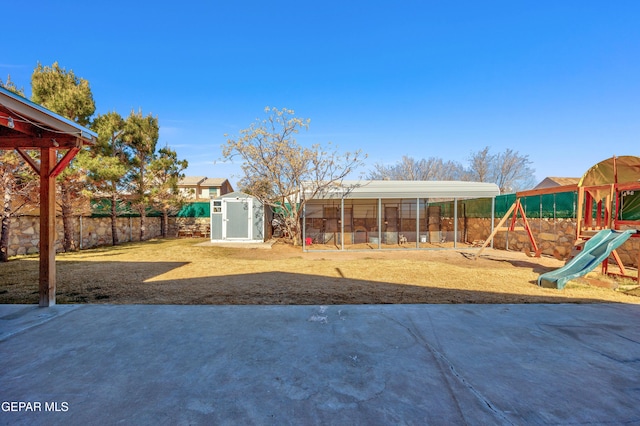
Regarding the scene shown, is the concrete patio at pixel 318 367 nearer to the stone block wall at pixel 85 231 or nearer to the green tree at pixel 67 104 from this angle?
the stone block wall at pixel 85 231

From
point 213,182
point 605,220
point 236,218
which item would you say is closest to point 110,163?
point 236,218

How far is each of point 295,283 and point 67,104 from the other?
1001 cm

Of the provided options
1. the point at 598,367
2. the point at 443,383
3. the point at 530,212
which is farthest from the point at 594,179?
the point at 443,383

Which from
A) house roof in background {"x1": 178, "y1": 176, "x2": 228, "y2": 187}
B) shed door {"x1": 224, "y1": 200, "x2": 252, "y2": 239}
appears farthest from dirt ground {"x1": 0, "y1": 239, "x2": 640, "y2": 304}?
house roof in background {"x1": 178, "y1": 176, "x2": 228, "y2": 187}

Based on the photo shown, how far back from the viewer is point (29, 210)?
30.3ft

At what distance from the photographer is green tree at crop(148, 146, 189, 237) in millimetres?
15016

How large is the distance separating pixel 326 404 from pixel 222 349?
4.16 feet

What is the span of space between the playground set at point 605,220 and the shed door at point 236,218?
11266mm

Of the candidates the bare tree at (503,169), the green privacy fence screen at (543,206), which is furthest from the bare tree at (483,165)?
the green privacy fence screen at (543,206)

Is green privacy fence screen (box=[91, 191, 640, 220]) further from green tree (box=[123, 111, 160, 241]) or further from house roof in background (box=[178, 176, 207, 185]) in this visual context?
house roof in background (box=[178, 176, 207, 185])

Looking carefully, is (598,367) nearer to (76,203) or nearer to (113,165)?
(113,165)

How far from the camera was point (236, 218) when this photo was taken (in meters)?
14.4

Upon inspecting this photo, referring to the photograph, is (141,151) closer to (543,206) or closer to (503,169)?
(543,206)

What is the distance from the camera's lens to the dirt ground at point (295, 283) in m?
4.74
